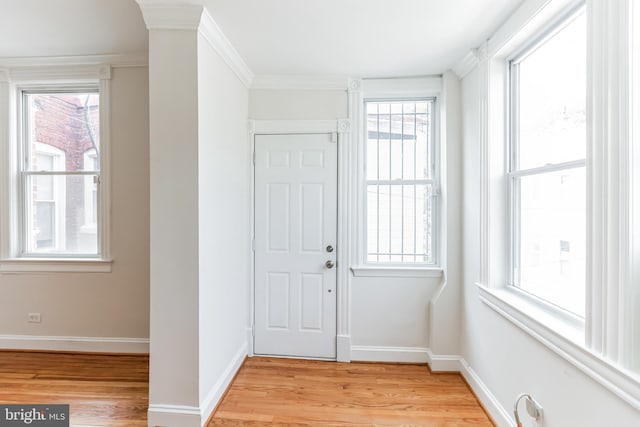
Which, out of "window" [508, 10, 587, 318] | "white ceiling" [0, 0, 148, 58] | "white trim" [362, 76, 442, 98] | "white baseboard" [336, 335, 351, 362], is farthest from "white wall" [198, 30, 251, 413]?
"window" [508, 10, 587, 318]

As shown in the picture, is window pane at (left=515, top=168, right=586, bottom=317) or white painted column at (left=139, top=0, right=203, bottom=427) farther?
white painted column at (left=139, top=0, right=203, bottom=427)

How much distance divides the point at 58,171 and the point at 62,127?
1.35 feet

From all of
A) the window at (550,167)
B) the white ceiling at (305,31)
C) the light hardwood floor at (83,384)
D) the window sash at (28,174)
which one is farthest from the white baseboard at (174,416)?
the white ceiling at (305,31)

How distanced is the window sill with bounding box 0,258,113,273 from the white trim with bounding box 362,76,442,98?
110 inches

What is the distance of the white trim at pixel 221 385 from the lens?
193 cm

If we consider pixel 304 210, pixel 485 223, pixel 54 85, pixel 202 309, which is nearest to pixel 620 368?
pixel 485 223

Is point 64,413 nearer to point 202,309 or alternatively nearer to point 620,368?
point 202,309

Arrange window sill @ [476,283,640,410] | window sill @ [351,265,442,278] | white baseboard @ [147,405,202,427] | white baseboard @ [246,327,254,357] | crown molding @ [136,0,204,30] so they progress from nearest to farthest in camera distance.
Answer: window sill @ [476,283,640,410], crown molding @ [136,0,204,30], white baseboard @ [147,405,202,427], window sill @ [351,265,442,278], white baseboard @ [246,327,254,357]

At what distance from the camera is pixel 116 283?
2.78 meters

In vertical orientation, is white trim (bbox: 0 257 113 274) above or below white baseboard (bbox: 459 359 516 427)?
above

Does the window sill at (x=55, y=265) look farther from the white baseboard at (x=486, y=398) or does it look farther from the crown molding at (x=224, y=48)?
the white baseboard at (x=486, y=398)

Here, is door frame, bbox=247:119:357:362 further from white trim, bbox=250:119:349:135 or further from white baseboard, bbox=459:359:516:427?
white baseboard, bbox=459:359:516:427

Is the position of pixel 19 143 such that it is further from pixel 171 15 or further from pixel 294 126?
pixel 294 126

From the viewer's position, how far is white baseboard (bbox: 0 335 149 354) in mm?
2785
